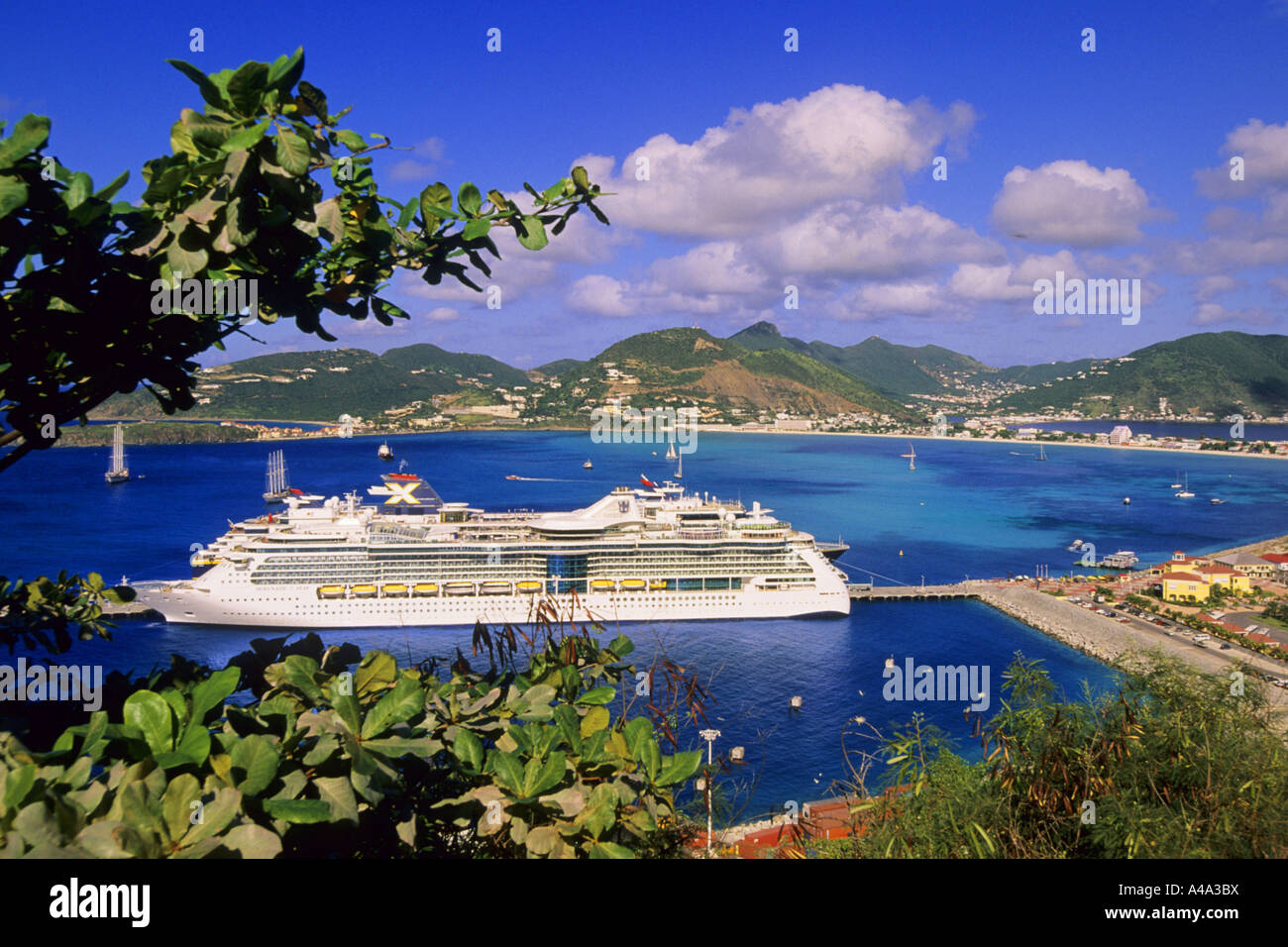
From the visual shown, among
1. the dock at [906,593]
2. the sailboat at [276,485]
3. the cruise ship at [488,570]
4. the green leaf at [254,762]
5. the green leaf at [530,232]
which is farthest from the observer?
the sailboat at [276,485]

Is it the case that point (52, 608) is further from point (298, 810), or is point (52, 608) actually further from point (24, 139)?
point (298, 810)

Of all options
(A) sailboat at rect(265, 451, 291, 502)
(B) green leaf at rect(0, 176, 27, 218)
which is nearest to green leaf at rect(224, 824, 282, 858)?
(B) green leaf at rect(0, 176, 27, 218)

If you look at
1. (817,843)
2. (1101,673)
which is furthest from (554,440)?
(817,843)

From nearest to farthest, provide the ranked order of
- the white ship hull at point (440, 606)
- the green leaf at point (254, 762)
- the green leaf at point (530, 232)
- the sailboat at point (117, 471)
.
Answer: the green leaf at point (254, 762)
the green leaf at point (530, 232)
the white ship hull at point (440, 606)
the sailboat at point (117, 471)

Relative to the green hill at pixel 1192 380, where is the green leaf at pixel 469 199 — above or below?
below

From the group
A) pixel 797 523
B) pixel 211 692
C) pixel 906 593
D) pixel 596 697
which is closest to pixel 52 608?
pixel 211 692

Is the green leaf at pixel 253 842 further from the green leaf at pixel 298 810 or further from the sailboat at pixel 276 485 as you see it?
the sailboat at pixel 276 485

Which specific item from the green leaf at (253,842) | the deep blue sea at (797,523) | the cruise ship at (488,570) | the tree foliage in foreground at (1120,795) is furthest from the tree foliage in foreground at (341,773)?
the cruise ship at (488,570)
